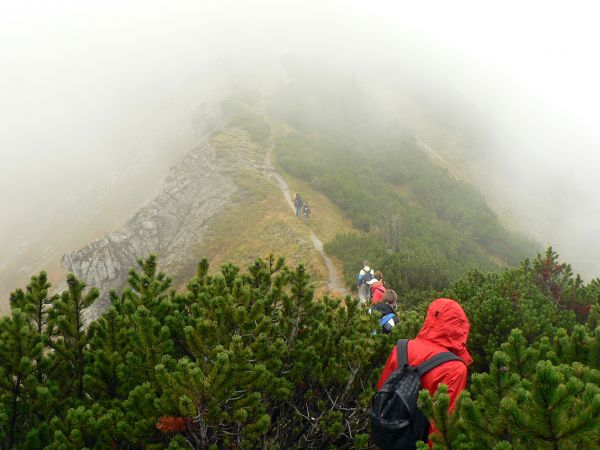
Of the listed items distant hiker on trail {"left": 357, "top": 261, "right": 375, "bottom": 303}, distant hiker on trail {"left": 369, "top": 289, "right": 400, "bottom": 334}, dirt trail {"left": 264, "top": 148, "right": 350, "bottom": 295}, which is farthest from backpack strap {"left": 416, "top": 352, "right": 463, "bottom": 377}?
dirt trail {"left": 264, "top": 148, "right": 350, "bottom": 295}

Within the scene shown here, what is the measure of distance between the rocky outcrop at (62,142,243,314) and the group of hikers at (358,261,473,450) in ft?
76.3

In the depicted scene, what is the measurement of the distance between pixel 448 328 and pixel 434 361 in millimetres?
347

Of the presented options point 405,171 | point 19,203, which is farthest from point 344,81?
point 19,203

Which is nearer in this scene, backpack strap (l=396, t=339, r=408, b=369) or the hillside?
backpack strap (l=396, t=339, r=408, b=369)

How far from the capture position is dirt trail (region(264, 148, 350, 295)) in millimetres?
17797

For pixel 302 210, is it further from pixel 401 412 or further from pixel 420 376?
pixel 401 412

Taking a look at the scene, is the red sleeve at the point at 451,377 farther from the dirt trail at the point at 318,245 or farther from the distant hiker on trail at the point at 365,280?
the dirt trail at the point at 318,245

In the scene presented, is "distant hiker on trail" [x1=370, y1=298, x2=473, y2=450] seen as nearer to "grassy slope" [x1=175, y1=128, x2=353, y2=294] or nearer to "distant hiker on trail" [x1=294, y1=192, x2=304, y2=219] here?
"grassy slope" [x1=175, y1=128, x2=353, y2=294]

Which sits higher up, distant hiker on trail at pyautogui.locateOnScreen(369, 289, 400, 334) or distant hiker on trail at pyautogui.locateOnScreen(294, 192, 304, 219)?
distant hiker on trail at pyautogui.locateOnScreen(369, 289, 400, 334)

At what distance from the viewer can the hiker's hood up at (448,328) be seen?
129 inches

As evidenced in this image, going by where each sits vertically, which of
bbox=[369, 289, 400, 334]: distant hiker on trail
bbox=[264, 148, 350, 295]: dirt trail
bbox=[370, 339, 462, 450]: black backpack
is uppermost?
bbox=[370, 339, 462, 450]: black backpack

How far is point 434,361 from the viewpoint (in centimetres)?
305

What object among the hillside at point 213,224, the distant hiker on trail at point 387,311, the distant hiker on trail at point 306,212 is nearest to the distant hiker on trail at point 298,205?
the distant hiker on trail at point 306,212

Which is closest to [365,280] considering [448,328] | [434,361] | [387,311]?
[387,311]
